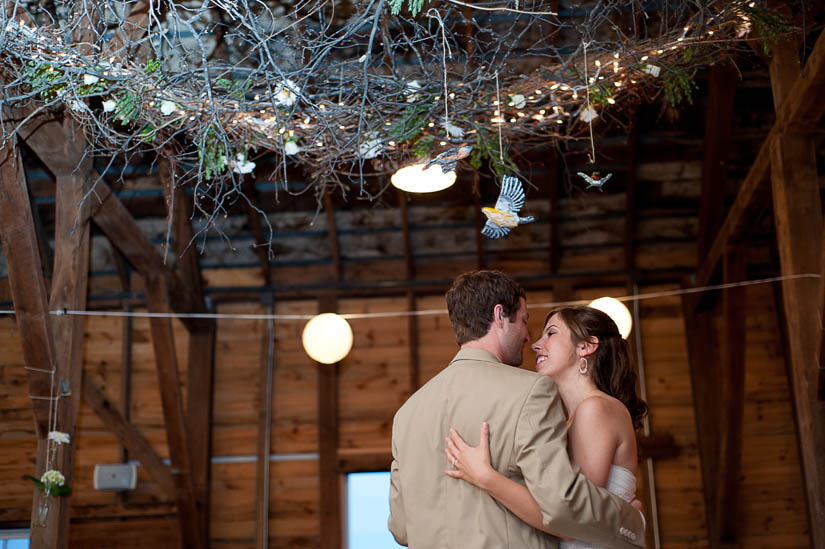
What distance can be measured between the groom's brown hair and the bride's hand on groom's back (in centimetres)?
29

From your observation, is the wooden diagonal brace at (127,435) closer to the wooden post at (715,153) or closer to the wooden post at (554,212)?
the wooden post at (554,212)

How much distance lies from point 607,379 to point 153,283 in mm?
4276

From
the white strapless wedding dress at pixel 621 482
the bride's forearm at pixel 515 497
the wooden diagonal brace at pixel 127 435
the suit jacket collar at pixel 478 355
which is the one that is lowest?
the bride's forearm at pixel 515 497

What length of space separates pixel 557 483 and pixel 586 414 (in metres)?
0.43

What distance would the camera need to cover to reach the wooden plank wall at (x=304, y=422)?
686cm

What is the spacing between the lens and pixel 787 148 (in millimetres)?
4461

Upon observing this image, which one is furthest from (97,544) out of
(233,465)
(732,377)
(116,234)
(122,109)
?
(732,377)

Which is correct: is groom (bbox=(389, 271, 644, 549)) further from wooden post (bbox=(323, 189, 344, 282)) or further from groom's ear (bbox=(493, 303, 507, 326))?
wooden post (bbox=(323, 189, 344, 282))

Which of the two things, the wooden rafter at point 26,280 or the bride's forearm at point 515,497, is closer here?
the bride's forearm at point 515,497

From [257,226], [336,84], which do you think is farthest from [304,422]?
[336,84]

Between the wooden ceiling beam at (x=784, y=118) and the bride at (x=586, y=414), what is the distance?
1.98m

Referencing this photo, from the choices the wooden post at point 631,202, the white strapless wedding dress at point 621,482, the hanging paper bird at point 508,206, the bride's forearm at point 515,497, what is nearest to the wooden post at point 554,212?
the wooden post at point 631,202

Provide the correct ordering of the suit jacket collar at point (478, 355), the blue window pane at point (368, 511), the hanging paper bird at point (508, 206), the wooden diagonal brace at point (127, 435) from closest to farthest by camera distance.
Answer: the suit jacket collar at point (478, 355) < the hanging paper bird at point (508, 206) < the wooden diagonal brace at point (127, 435) < the blue window pane at point (368, 511)

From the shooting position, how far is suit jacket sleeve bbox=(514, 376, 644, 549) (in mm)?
2068
